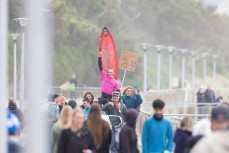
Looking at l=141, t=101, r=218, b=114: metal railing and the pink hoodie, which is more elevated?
the pink hoodie

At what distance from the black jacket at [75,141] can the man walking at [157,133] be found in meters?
2.16

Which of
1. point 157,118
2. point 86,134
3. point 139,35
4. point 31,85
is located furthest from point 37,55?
point 139,35

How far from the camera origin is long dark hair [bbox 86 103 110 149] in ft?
56.3

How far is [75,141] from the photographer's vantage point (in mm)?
15797

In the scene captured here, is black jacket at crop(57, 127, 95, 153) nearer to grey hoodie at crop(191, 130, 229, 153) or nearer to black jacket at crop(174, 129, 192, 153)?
black jacket at crop(174, 129, 192, 153)

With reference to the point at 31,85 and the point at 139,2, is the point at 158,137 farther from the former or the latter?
the point at 139,2

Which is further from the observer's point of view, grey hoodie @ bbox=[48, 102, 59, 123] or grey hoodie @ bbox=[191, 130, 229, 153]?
grey hoodie @ bbox=[48, 102, 59, 123]

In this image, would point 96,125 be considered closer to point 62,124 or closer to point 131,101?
point 62,124

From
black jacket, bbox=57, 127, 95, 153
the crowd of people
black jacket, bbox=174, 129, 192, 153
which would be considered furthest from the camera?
black jacket, bbox=174, 129, 192, 153

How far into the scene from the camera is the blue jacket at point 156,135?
58.9ft

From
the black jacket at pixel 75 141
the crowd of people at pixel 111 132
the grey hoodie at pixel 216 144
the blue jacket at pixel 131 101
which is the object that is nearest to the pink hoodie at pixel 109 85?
the blue jacket at pixel 131 101

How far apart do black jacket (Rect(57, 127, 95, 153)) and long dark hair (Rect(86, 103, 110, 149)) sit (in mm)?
1184

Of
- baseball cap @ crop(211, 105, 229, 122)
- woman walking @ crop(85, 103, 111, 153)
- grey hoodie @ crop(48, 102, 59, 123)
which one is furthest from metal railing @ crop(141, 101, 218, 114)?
baseball cap @ crop(211, 105, 229, 122)

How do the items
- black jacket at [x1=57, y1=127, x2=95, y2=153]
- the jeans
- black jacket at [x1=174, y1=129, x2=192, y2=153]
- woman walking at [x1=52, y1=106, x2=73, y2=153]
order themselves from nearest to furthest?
1. black jacket at [x1=57, y1=127, x2=95, y2=153]
2. woman walking at [x1=52, y1=106, x2=73, y2=153]
3. black jacket at [x1=174, y1=129, x2=192, y2=153]
4. the jeans
